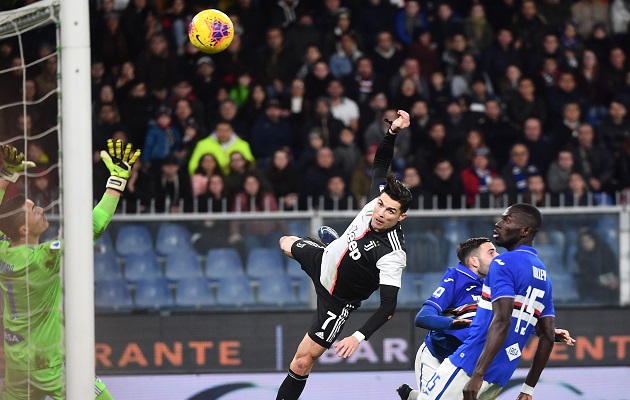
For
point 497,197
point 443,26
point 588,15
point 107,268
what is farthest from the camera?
point 588,15

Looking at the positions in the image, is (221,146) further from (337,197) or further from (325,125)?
(337,197)

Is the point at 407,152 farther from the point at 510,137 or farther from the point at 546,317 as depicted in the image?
the point at 546,317

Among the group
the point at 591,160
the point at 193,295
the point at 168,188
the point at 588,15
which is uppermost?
the point at 588,15

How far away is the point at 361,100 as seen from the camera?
14430 mm

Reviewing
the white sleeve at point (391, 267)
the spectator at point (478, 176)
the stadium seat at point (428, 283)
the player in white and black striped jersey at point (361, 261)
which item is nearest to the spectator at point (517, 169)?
the spectator at point (478, 176)

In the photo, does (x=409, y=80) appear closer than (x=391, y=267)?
No

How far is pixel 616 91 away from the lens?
50.3ft

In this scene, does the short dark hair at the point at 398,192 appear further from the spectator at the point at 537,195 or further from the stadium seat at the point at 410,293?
the spectator at the point at 537,195

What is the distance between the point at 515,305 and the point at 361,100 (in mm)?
6966

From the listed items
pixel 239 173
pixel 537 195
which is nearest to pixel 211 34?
pixel 239 173

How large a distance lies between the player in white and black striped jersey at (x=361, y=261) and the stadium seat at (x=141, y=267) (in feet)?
7.65

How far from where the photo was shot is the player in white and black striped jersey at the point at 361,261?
8.89 metres

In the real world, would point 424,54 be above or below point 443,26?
below

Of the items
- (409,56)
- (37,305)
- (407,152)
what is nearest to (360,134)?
(407,152)
